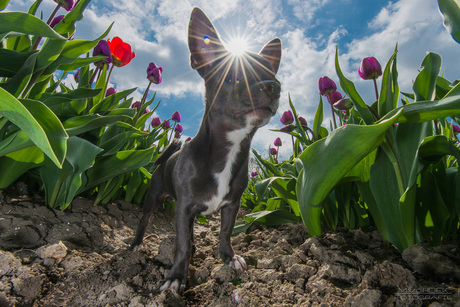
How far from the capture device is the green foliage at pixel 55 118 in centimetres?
151

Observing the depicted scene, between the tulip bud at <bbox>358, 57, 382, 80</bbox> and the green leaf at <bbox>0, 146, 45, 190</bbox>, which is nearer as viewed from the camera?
the green leaf at <bbox>0, 146, 45, 190</bbox>

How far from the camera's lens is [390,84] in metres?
1.62

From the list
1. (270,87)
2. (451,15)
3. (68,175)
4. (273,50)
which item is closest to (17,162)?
(68,175)

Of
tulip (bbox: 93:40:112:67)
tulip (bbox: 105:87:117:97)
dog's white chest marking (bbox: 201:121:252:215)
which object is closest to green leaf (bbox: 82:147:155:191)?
dog's white chest marking (bbox: 201:121:252:215)

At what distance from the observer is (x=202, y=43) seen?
202 centimetres

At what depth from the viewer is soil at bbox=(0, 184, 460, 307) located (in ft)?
4.35

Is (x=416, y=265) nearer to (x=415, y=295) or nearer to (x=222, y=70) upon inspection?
(x=415, y=295)

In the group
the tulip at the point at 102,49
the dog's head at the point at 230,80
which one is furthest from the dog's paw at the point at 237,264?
the tulip at the point at 102,49

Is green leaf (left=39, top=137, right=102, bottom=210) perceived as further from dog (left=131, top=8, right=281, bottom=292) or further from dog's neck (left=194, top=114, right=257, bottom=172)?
dog's neck (left=194, top=114, right=257, bottom=172)

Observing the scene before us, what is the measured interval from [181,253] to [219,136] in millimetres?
841

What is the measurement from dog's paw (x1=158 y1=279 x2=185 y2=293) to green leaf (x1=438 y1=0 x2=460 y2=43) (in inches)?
80.5

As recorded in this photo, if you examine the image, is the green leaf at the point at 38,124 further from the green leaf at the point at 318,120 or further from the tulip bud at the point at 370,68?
the tulip bud at the point at 370,68

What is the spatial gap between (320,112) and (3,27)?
7.75ft

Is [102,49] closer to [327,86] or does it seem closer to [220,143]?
[220,143]
